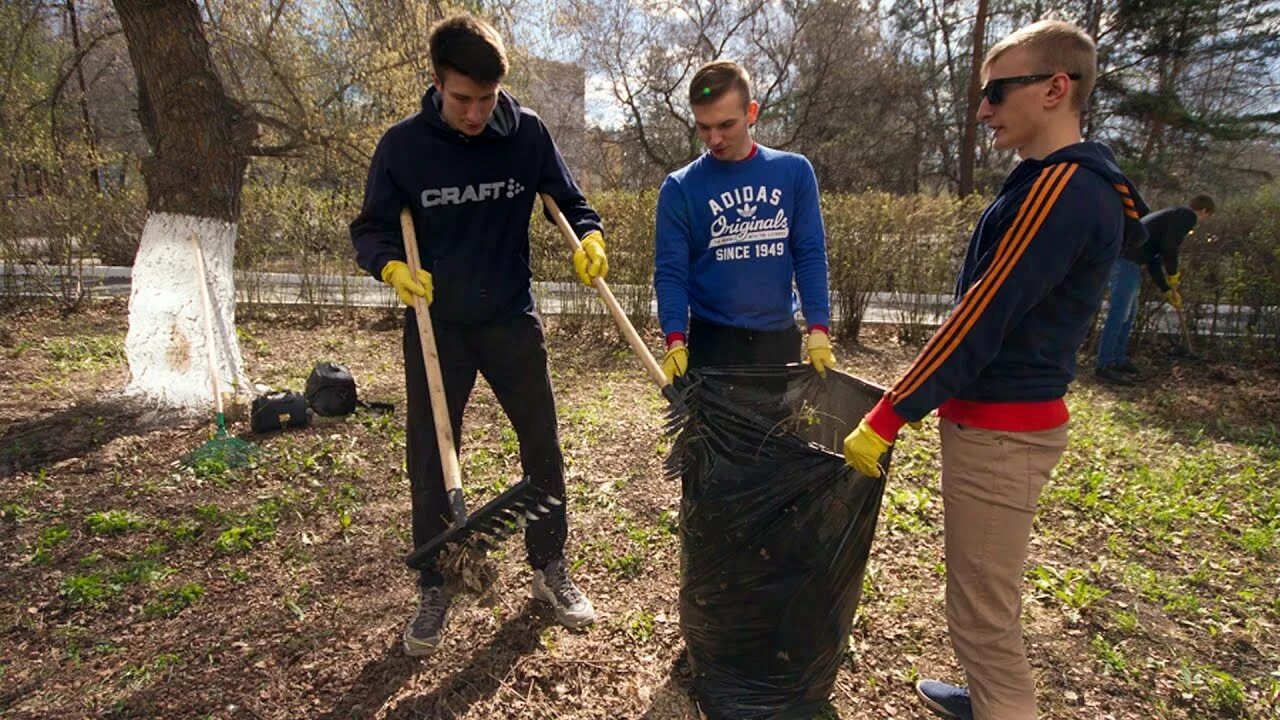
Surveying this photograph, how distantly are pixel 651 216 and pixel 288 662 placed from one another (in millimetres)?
5184

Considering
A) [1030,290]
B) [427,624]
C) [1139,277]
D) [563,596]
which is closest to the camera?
[1030,290]

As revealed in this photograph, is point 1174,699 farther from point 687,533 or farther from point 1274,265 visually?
point 1274,265

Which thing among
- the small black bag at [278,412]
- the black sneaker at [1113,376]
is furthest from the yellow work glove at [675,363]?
the black sneaker at [1113,376]

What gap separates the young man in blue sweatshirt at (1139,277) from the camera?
546 cm

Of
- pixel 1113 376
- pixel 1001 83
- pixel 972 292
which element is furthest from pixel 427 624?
pixel 1113 376

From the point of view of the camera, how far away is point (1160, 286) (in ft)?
19.0

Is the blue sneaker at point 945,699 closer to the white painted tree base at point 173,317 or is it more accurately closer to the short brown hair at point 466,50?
the short brown hair at point 466,50

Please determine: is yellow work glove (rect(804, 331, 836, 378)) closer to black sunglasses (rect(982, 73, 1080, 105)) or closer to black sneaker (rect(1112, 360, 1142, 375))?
black sunglasses (rect(982, 73, 1080, 105))

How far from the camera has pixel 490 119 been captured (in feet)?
6.48

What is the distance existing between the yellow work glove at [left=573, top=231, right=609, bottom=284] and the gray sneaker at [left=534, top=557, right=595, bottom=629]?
1.00 meters

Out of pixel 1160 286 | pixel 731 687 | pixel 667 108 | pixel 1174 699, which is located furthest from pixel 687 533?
pixel 667 108

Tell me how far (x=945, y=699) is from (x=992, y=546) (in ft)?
2.32

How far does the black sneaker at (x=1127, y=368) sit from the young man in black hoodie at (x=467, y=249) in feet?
19.4

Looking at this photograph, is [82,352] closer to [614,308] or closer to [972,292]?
[614,308]
